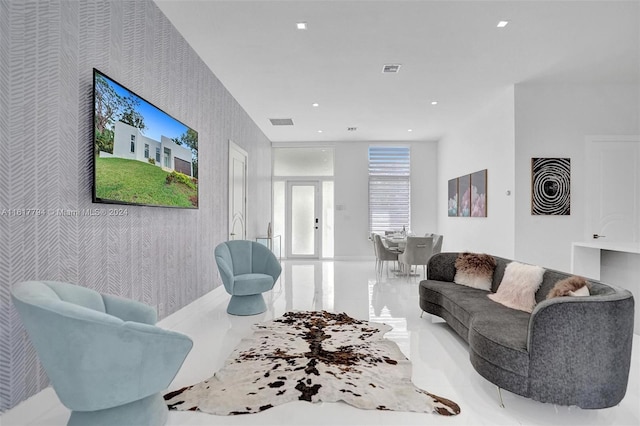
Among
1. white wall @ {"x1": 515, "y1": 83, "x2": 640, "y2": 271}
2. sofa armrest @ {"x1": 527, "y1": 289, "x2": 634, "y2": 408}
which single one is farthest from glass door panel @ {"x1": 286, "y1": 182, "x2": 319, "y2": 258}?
sofa armrest @ {"x1": 527, "y1": 289, "x2": 634, "y2": 408}

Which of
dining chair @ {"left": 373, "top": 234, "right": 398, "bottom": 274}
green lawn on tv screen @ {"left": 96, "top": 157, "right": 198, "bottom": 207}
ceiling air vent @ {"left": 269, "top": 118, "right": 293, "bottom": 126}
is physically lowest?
dining chair @ {"left": 373, "top": 234, "right": 398, "bottom": 274}

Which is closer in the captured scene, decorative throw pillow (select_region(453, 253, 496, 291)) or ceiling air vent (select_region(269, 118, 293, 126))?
decorative throw pillow (select_region(453, 253, 496, 291))

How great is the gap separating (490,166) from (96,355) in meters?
6.28

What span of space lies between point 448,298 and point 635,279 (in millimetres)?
1846

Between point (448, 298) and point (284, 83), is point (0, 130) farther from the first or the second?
point (284, 83)

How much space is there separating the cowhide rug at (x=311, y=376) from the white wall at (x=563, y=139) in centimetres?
325

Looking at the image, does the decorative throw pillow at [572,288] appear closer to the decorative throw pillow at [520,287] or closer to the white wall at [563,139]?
the decorative throw pillow at [520,287]

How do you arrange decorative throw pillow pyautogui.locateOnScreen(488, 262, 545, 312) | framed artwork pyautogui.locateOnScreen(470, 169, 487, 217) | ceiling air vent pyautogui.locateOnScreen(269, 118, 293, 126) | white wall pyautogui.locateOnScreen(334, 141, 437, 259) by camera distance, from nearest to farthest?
decorative throw pillow pyautogui.locateOnScreen(488, 262, 545, 312)
framed artwork pyautogui.locateOnScreen(470, 169, 487, 217)
ceiling air vent pyautogui.locateOnScreen(269, 118, 293, 126)
white wall pyautogui.locateOnScreen(334, 141, 437, 259)

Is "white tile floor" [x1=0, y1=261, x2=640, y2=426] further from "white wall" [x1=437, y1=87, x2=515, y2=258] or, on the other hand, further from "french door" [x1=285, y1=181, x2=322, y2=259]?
"french door" [x1=285, y1=181, x2=322, y2=259]

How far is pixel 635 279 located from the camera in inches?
139

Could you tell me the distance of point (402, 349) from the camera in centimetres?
314

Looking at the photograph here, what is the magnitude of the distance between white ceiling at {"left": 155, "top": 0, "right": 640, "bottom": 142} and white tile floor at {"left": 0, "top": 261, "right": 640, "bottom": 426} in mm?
2999

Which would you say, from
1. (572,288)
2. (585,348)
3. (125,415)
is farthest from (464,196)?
(125,415)

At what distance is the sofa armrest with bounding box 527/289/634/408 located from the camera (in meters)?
2.00
